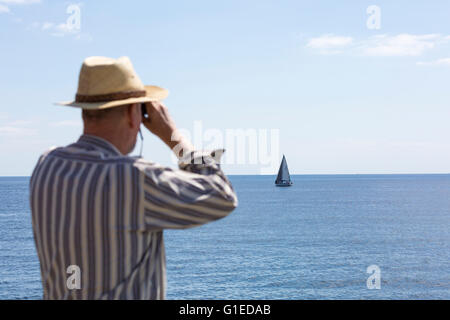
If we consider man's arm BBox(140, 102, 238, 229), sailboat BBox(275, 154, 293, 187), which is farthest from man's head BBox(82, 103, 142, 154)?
sailboat BBox(275, 154, 293, 187)

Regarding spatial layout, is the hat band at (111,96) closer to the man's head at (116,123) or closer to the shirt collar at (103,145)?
the man's head at (116,123)

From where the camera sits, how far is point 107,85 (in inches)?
80.4

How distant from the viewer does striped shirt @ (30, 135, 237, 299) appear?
1.89 metres

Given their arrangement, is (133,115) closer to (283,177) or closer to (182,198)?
(182,198)

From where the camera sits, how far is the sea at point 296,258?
41312 mm

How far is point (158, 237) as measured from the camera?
2029mm

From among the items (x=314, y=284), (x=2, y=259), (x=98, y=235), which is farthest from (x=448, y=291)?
(x=98, y=235)

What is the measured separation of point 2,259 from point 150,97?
185ft

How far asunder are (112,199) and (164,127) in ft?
1.38

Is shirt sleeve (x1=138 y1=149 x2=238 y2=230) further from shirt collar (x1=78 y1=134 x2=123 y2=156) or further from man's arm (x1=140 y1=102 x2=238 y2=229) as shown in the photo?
shirt collar (x1=78 y1=134 x2=123 y2=156)

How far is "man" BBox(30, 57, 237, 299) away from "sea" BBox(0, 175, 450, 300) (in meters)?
35.8

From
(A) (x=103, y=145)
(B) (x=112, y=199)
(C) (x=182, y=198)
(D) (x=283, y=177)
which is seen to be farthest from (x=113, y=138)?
(D) (x=283, y=177)

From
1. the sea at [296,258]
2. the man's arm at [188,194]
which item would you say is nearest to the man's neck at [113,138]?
the man's arm at [188,194]

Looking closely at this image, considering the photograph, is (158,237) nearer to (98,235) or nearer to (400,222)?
(98,235)
